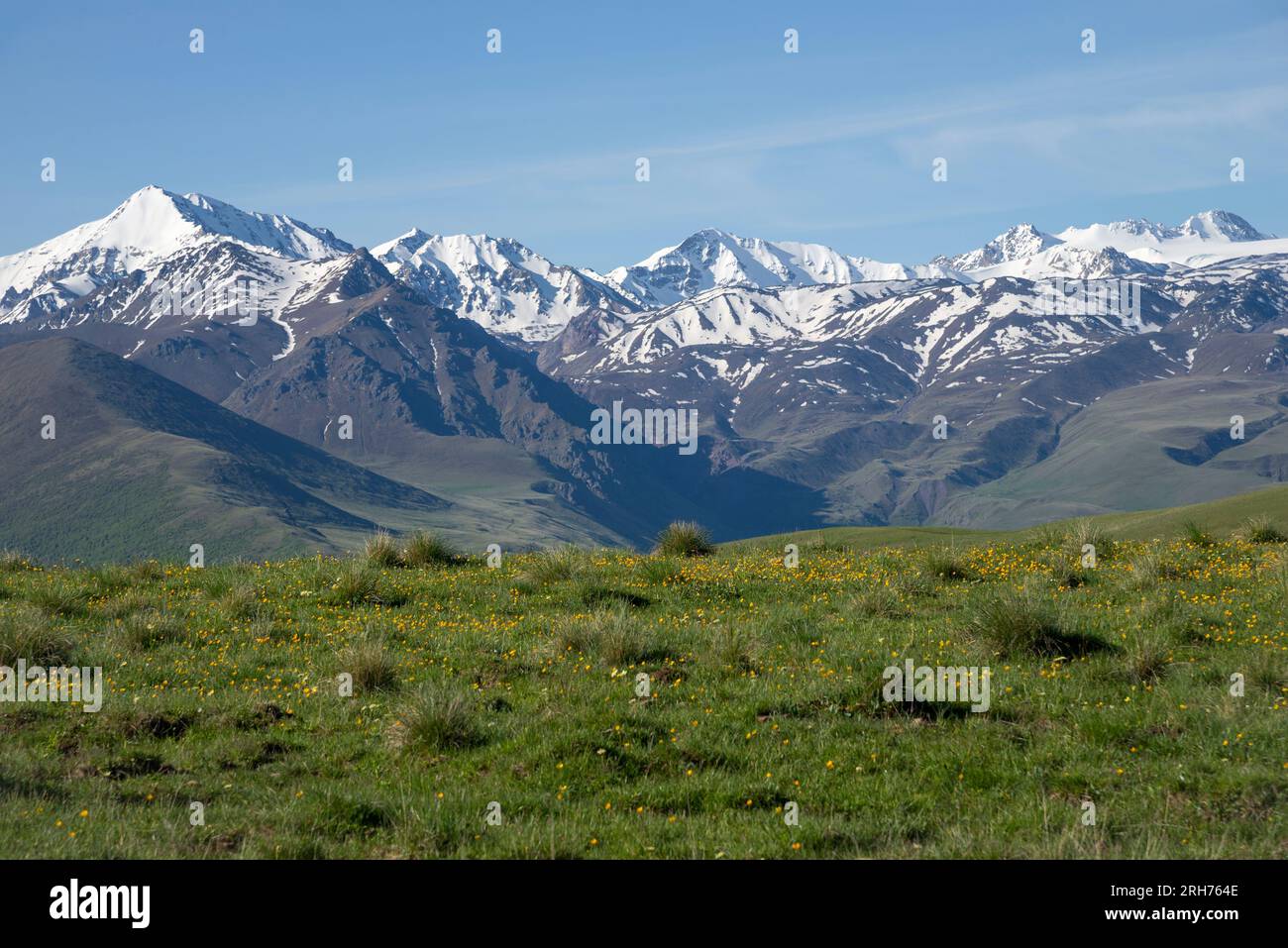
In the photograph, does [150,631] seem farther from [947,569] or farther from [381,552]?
[947,569]

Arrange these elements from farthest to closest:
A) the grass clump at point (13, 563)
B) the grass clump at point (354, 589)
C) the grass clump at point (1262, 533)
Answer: the grass clump at point (1262, 533), the grass clump at point (13, 563), the grass clump at point (354, 589)

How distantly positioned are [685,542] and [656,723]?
14.3 meters

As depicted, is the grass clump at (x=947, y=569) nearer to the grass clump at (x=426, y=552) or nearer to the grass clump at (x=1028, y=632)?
the grass clump at (x=1028, y=632)

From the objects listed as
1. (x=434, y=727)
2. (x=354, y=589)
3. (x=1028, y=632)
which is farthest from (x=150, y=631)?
(x=1028, y=632)

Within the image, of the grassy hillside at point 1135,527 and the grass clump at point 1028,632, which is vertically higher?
the grass clump at point 1028,632

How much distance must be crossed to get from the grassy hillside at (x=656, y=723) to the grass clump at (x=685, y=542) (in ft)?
22.1

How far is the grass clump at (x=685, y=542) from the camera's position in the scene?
26047mm

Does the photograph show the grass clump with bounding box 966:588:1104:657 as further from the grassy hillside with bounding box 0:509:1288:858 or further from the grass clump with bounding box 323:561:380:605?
the grass clump with bounding box 323:561:380:605

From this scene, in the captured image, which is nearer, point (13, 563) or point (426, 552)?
point (13, 563)

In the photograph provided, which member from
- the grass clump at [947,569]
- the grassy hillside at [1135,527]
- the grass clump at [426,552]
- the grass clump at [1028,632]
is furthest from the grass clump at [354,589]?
the grassy hillside at [1135,527]

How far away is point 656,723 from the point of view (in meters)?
12.0

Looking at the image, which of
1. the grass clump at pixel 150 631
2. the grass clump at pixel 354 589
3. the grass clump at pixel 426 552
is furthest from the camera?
Result: the grass clump at pixel 426 552

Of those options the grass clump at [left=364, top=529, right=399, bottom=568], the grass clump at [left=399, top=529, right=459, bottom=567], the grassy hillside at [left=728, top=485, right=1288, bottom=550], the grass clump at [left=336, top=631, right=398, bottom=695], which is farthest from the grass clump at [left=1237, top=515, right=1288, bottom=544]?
the grass clump at [left=336, top=631, right=398, bottom=695]
